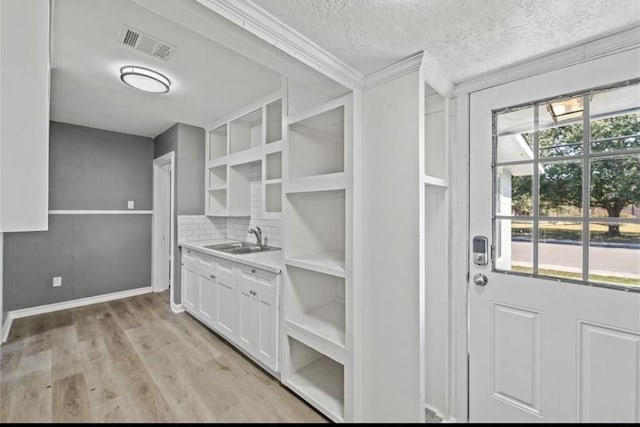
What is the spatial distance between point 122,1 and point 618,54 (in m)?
2.45

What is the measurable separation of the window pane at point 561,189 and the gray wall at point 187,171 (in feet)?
11.4

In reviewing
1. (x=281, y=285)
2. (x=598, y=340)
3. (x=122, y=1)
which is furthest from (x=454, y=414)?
(x=122, y=1)

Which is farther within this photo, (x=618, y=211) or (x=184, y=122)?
(x=184, y=122)

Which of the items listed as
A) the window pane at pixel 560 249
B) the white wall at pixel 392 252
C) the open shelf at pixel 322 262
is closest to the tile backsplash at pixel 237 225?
the open shelf at pixel 322 262

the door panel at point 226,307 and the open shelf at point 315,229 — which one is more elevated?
the open shelf at point 315,229

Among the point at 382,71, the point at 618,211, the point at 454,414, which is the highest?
the point at 382,71

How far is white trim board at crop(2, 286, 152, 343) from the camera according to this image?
9.85 ft

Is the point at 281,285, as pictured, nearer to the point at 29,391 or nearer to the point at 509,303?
the point at 509,303

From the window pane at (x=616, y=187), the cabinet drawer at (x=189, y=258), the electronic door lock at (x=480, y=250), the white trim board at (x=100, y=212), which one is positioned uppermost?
the window pane at (x=616, y=187)

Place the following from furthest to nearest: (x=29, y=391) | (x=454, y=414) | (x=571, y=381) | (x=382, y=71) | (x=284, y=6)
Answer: (x=29, y=391), (x=454, y=414), (x=382, y=71), (x=571, y=381), (x=284, y=6)

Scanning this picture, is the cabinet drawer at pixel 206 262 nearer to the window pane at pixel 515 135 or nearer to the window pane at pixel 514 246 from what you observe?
the window pane at pixel 514 246

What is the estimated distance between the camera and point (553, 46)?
52.3 inches

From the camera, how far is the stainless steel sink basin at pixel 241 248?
2906 millimetres

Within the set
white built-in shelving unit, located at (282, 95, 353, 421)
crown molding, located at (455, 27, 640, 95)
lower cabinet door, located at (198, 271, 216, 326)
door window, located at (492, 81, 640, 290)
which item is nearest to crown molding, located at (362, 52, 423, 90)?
white built-in shelving unit, located at (282, 95, 353, 421)
